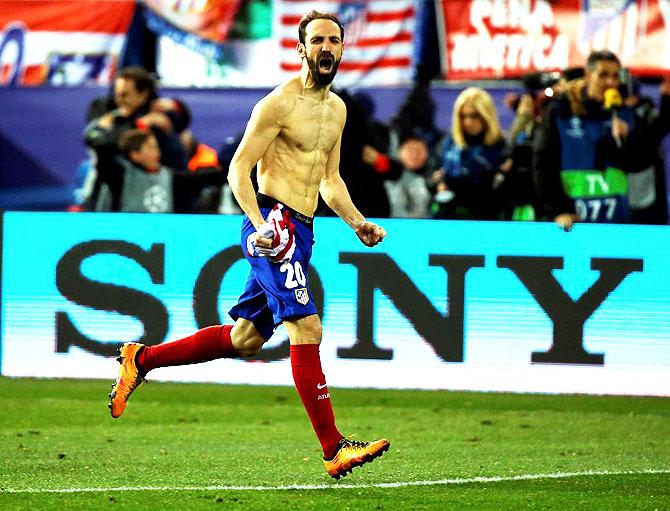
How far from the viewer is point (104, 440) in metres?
8.31

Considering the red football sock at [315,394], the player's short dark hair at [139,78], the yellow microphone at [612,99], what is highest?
the yellow microphone at [612,99]

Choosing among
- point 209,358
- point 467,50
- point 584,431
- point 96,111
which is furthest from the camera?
point 467,50

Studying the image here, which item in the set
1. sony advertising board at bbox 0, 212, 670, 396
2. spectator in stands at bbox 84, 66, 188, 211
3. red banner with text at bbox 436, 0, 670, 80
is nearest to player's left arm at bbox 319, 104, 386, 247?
sony advertising board at bbox 0, 212, 670, 396

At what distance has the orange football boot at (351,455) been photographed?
6.85 meters

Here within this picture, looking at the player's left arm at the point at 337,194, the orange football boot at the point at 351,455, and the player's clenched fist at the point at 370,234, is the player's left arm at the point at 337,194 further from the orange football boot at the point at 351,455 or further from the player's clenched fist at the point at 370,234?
the orange football boot at the point at 351,455

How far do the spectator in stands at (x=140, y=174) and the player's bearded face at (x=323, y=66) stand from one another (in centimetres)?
456

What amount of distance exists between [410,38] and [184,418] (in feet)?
23.1

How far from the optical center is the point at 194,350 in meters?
7.67

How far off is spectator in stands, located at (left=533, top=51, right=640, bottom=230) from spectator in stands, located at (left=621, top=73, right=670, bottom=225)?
0.14 metres

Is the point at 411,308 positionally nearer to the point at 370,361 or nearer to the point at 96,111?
the point at 370,361

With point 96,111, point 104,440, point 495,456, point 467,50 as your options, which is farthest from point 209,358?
point 467,50

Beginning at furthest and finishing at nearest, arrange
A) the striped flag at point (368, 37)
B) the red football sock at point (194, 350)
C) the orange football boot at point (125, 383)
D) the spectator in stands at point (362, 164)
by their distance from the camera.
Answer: the striped flag at point (368, 37) → the spectator in stands at point (362, 164) → the orange football boot at point (125, 383) → the red football sock at point (194, 350)

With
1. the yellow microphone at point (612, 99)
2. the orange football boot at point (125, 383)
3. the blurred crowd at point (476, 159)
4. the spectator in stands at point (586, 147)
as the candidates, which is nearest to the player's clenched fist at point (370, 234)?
the orange football boot at point (125, 383)

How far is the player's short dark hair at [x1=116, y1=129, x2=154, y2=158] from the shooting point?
11.5m
